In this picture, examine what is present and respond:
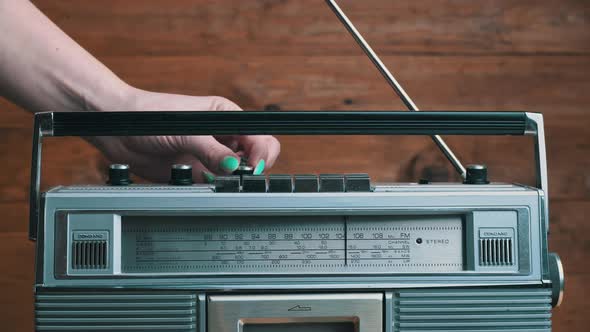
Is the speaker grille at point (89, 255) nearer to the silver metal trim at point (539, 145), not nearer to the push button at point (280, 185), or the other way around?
the push button at point (280, 185)

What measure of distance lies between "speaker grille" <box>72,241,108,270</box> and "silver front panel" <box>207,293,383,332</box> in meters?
0.11

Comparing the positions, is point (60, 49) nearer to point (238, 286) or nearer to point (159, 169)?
point (159, 169)

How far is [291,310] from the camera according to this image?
0.62 meters

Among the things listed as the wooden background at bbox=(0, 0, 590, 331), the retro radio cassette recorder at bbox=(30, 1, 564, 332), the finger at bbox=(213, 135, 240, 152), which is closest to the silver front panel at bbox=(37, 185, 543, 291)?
the retro radio cassette recorder at bbox=(30, 1, 564, 332)

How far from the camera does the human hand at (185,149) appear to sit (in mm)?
789

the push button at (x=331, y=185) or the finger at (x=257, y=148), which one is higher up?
the finger at (x=257, y=148)

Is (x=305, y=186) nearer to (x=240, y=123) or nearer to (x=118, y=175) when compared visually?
(x=240, y=123)

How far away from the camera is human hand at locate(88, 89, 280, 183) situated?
31.1 inches

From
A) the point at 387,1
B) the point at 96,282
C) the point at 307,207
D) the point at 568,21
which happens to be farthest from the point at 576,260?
the point at 96,282

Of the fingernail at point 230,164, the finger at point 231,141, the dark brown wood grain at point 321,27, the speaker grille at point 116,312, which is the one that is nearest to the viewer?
the speaker grille at point 116,312

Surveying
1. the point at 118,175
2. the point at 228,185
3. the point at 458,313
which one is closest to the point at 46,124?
the point at 118,175

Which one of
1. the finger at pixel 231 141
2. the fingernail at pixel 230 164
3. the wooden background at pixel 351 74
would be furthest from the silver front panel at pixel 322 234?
the wooden background at pixel 351 74

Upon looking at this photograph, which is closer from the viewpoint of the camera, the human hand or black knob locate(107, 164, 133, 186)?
black knob locate(107, 164, 133, 186)

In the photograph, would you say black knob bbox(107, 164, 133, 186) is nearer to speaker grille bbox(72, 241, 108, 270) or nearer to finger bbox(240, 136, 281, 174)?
speaker grille bbox(72, 241, 108, 270)
